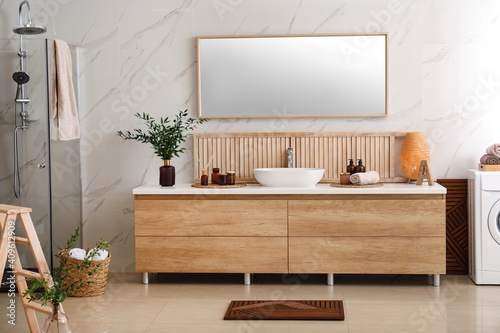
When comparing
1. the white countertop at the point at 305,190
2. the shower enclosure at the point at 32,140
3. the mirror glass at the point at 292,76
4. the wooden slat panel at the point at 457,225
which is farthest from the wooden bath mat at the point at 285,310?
the mirror glass at the point at 292,76

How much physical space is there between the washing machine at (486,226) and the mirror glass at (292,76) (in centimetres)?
86

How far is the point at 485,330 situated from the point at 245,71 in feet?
7.95

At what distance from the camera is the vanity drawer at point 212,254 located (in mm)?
4129

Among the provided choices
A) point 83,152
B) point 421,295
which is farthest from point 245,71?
point 421,295

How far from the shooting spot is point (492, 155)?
4.23 metres

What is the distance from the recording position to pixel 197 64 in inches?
179

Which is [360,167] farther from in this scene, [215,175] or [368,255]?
[215,175]

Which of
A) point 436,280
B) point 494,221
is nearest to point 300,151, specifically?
point 436,280

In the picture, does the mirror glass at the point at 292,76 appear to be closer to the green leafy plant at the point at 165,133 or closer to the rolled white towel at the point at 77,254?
the green leafy plant at the point at 165,133

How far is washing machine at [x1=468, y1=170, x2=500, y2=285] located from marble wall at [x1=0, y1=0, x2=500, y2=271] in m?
0.40

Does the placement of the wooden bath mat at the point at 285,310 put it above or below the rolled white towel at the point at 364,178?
below

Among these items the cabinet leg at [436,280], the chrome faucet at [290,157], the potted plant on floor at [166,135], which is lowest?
the cabinet leg at [436,280]

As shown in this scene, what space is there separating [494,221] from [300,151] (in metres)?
1.42

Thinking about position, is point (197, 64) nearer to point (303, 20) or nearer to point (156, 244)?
point (303, 20)
